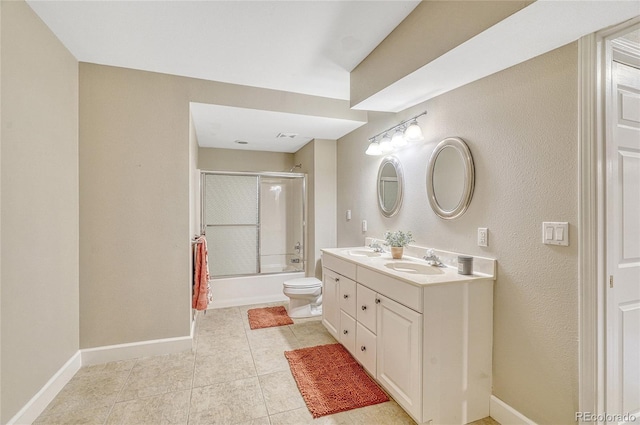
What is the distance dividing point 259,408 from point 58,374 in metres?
1.42

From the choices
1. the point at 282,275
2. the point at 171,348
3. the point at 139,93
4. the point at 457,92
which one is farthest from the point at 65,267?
the point at 457,92

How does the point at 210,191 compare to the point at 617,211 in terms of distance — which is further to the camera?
the point at 210,191

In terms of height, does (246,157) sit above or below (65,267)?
above

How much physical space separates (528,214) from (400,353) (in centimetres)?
107

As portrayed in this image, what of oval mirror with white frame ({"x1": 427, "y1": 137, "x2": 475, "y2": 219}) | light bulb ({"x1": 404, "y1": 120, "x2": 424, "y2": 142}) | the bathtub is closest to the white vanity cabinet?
oval mirror with white frame ({"x1": 427, "y1": 137, "x2": 475, "y2": 219})

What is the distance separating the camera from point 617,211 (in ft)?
4.56

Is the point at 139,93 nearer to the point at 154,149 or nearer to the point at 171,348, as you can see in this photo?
the point at 154,149

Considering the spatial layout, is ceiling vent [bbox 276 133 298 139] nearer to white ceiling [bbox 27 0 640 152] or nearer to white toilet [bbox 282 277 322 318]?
white ceiling [bbox 27 0 640 152]

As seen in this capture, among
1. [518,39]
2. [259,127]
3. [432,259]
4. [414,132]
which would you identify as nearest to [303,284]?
[432,259]

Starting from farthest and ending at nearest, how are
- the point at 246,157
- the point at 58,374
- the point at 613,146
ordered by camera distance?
1. the point at 246,157
2. the point at 58,374
3. the point at 613,146

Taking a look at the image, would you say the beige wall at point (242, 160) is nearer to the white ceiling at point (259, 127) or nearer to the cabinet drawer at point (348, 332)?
the white ceiling at point (259, 127)

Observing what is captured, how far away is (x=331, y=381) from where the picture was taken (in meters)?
2.08

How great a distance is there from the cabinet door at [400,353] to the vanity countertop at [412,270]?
0.59 ft

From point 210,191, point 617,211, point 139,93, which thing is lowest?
point 617,211
